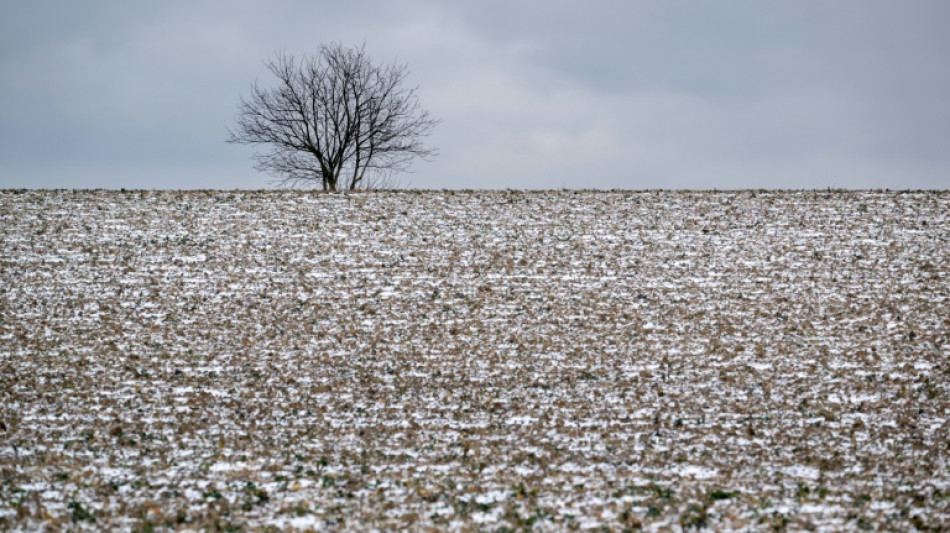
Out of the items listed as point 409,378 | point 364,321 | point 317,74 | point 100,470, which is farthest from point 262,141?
point 100,470

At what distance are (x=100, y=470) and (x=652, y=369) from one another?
777 centimetres

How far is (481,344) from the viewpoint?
40.8 ft

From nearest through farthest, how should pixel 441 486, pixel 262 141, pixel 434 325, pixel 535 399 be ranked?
pixel 441 486
pixel 535 399
pixel 434 325
pixel 262 141

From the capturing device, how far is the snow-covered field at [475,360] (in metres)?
8.14

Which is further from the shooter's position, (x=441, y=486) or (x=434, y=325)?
(x=434, y=325)

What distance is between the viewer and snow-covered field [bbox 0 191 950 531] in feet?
26.7

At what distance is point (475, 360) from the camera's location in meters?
11.9

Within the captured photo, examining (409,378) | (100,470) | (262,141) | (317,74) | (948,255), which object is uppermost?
(317,74)

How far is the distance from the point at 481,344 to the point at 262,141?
64.6 feet

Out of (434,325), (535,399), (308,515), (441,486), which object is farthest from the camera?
(434,325)

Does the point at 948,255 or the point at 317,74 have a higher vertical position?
the point at 317,74

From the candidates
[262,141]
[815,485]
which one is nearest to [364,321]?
[815,485]

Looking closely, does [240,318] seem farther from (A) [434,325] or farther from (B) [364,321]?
(A) [434,325]

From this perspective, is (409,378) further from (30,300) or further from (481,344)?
(30,300)
